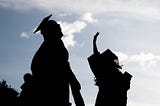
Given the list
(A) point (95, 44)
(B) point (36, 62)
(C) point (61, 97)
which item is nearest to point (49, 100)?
(C) point (61, 97)

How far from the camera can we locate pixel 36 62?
28.4 feet

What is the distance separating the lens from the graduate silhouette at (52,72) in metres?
8.30

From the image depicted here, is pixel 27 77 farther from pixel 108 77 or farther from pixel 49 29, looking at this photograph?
pixel 108 77

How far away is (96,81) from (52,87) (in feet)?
17.1

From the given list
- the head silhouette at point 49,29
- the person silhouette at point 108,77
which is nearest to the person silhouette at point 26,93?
the head silhouette at point 49,29

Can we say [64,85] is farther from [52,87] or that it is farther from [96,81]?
[96,81]

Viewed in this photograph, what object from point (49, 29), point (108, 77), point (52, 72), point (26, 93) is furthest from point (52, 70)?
point (108, 77)

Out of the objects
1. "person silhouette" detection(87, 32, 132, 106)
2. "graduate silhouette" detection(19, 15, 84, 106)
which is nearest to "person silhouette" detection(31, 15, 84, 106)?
"graduate silhouette" detection(19, 15, 84, 106)

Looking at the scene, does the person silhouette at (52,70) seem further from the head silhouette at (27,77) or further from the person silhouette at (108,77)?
the person silhouette at (108,77)

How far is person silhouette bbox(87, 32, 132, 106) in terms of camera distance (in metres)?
13.5

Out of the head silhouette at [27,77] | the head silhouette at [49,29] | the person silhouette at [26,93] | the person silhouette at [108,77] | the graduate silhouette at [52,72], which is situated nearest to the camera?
the person silhouette at [26,93]

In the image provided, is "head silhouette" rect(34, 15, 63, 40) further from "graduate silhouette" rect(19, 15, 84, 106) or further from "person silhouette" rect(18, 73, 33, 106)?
"person silhouette" rect(18, 73, 33, 106)

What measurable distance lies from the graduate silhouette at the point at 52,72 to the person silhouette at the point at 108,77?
14.8ft

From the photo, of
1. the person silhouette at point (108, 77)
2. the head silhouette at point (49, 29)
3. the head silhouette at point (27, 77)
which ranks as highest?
the person silhouette at point (108, 77)
